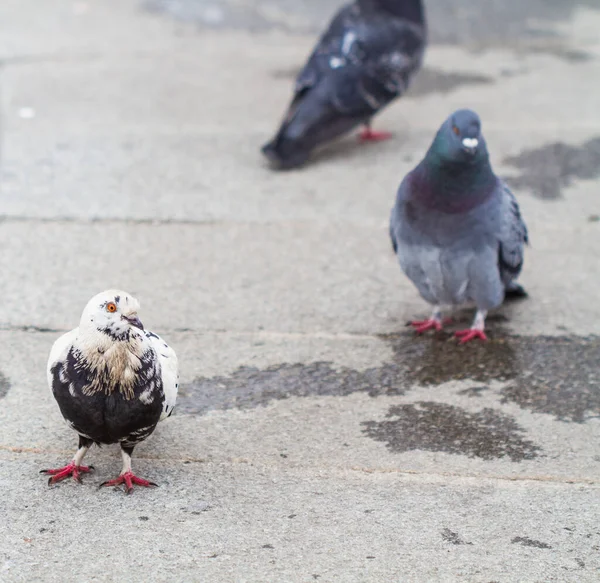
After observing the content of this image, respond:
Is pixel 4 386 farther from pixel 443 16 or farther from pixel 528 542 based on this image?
pixel 443 16

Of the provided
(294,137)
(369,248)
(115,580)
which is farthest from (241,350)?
(294,137)

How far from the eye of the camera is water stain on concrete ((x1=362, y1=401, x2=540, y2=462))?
3.87 meters

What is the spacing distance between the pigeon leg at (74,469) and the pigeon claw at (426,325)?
199cm

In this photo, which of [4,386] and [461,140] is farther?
[461,140]

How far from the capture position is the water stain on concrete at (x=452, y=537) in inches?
128

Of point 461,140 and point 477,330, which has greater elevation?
point 461,140

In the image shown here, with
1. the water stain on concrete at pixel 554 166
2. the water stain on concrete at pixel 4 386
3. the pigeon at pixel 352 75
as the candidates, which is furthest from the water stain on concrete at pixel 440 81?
the water stain on concrete at pixel 4 386

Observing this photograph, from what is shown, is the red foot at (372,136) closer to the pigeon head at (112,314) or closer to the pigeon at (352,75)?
the pigeon at (352,75)

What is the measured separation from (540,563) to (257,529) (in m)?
0.95

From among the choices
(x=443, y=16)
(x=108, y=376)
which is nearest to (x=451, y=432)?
(x=108, y=376)

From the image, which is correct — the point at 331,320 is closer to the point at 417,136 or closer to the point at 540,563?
the point at 540,563

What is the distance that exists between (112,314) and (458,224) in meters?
1.89

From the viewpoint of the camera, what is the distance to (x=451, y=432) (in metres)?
4.00

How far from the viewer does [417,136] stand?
24.4ft
